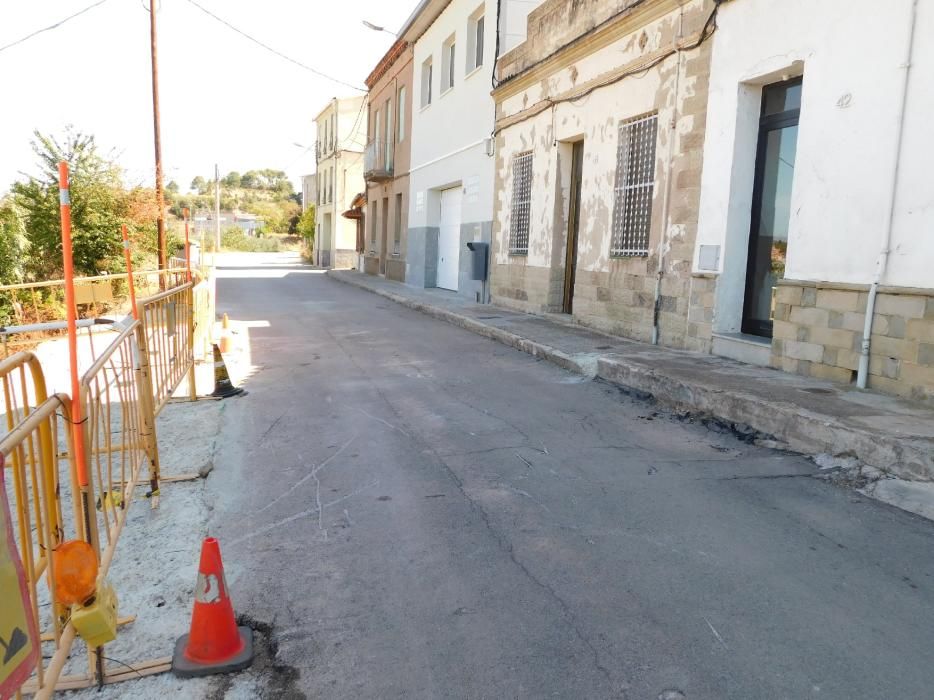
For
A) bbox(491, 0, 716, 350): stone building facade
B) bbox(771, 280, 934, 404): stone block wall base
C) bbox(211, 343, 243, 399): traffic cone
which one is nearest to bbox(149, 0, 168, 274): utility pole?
bbox(491, 0, 716, 350): stone building facade

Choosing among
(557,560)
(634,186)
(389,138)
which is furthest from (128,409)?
(389,138)

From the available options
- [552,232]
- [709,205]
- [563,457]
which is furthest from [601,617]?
[552,232]

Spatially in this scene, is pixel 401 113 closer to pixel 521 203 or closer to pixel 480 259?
pixel 480 259

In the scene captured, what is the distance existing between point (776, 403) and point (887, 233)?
1.76 metres

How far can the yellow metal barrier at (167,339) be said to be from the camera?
5.32 metres

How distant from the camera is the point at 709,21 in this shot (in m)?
8.15

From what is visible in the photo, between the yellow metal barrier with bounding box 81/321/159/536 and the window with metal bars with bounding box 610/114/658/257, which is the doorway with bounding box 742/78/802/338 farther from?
the yellow metal barrier with bounding box 81/321/159/536

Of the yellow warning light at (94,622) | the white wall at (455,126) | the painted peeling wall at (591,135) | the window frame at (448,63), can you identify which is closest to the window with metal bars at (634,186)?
the painted peeling wall at (591,135)

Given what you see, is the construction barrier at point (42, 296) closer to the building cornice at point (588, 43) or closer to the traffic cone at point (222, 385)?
the traffic cone at point (222, 385)

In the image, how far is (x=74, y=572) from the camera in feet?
8.18

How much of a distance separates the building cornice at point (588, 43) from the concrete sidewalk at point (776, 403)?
431 centimetres

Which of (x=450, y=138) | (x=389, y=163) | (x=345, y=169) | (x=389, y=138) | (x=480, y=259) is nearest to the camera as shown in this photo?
(x=480, y=259)

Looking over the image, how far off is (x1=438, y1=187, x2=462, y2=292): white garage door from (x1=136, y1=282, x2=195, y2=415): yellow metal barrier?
39.7 ft

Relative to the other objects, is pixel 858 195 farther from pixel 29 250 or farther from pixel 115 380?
pixel 29 250
